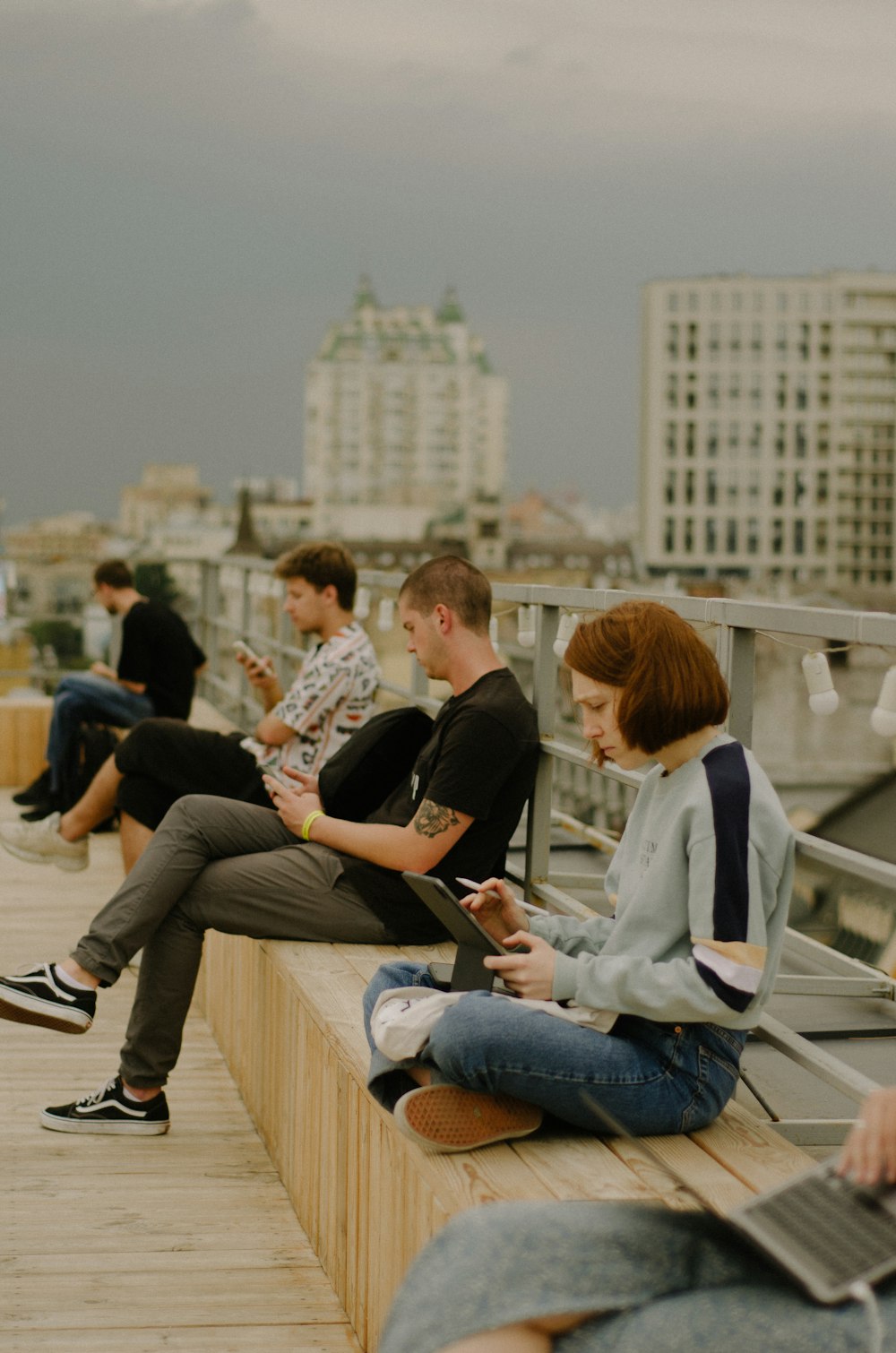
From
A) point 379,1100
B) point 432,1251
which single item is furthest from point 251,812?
point 432,1251

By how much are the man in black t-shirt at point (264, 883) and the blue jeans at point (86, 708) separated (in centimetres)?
368

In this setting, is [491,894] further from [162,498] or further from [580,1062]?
[162,498]

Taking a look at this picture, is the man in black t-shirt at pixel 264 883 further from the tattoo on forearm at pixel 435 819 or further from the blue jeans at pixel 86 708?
the blue jeans at pixel 86 708

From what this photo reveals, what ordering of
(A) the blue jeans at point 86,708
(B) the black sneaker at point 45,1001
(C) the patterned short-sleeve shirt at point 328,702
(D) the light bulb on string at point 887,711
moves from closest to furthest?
(D) the light bulb on string at point 887,711, (B) the black sneaker at point 45,1001, (C) the patterned short-sleeve shirt at point 328,702, (A) the blue jeans at point 86,708

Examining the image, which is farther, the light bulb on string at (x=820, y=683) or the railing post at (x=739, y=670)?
the railing post at (x=739, y=670)

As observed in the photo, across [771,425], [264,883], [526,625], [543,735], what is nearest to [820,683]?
[543,735]

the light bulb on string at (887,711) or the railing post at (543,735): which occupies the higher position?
the light bulb on string at (887,711)

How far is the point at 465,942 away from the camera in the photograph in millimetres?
2289

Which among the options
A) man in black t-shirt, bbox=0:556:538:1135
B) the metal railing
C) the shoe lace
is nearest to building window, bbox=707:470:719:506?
the metal railing

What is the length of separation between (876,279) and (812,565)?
24.5 metres

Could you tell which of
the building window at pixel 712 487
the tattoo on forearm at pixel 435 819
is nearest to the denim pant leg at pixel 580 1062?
the tattoo on forearm at pixel 435 819

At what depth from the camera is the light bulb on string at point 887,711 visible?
194 cm

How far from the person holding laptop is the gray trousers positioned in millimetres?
1719

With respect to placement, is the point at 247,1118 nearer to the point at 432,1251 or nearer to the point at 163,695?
the point at 432,1251
